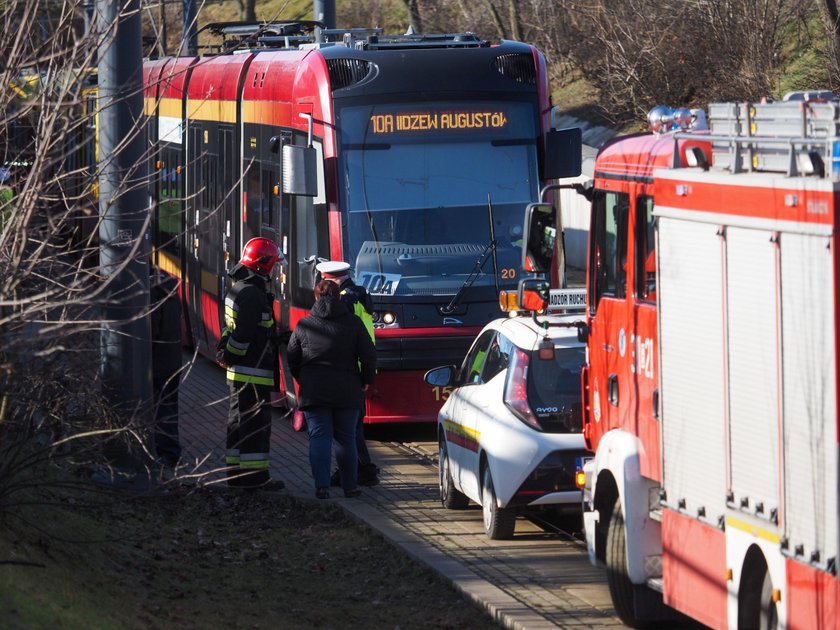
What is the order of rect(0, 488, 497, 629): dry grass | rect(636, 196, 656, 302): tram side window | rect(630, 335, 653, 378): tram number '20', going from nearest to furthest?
rect(0, 488, 497, 629): dry grass < rect(630, 335, 653, 378): tram number '20' < rect(636, 196, 656, 302): tram side window

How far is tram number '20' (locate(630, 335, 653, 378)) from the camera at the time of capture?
7.78 metres

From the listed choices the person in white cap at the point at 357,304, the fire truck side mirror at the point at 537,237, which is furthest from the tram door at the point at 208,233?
the fire truck side mirror at the point at 537,237

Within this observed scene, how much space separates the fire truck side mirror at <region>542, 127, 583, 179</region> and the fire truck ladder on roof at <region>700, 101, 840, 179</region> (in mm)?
7255

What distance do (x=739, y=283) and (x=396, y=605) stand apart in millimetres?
3418

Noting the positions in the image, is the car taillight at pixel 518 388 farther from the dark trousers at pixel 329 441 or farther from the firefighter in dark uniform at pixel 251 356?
the firefighter in dark uniform at pixel 251 356

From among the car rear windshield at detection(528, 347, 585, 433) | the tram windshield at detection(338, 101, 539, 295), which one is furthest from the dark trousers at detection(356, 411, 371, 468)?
the car rear windshield at detection(528, 347, 585, 433)

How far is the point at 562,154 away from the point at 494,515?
5146mm

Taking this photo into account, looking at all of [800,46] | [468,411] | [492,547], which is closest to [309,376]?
[468,411]

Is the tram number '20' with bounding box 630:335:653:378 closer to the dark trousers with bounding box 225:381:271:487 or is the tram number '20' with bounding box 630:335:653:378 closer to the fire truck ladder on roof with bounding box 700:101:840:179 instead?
the fire truck ladder on roof with bounding box 700:101:840:179

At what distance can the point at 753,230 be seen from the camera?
637 cm

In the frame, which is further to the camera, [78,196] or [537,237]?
[537,237]

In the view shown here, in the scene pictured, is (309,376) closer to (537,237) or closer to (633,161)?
(537,237)

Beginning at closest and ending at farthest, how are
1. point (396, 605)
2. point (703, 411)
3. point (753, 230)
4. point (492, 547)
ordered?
1. point (753, 230)
2. point (703, 411)
3. point (396, 605)
4. point (492, 547)

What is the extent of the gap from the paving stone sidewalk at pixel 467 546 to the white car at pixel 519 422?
248 millimetres
